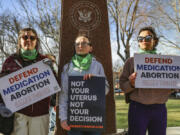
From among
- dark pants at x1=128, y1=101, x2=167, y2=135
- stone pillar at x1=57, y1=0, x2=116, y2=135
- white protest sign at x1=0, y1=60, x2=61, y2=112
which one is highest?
stone pillar at x1=57, y1=0, x2=116, y2=135

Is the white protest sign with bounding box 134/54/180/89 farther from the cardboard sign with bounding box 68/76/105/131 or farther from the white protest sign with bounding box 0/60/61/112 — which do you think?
the white protest sign with bounding box 0/60/61/112

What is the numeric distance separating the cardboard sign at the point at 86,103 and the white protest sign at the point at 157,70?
20.8 inches

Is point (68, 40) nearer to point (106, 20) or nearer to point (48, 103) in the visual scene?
point (106, 20)

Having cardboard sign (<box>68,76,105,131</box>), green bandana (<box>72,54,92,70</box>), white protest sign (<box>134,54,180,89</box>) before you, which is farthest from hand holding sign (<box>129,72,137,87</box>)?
green bandana (<box>72,54,92,70</box>)

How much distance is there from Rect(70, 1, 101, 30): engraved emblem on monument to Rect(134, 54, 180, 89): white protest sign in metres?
1.44

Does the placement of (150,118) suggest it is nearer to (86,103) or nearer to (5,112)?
(86,103)

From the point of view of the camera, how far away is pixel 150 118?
8.59 ft

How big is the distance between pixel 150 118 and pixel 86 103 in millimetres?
809

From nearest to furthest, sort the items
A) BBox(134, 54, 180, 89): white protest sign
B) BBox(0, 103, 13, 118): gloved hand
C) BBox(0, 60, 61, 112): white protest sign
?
BBox(0, 103, 13, 118): gloved hand < BBox(0, 60, 61, 112): white protest sign < BBox(134, 54, 180, 89): white protest sign

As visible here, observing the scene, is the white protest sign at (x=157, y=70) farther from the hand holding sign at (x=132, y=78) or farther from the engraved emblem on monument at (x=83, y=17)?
the engraved emblem on monument at (x=83, y=17)

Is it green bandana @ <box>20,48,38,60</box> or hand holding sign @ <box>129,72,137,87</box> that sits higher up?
green bandana @ <box>20,48,38,60</box>

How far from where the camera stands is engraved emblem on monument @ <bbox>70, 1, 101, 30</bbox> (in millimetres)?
3889

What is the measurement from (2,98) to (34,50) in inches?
26.5

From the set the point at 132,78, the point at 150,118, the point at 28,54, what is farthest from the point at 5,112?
the point at 150,118
